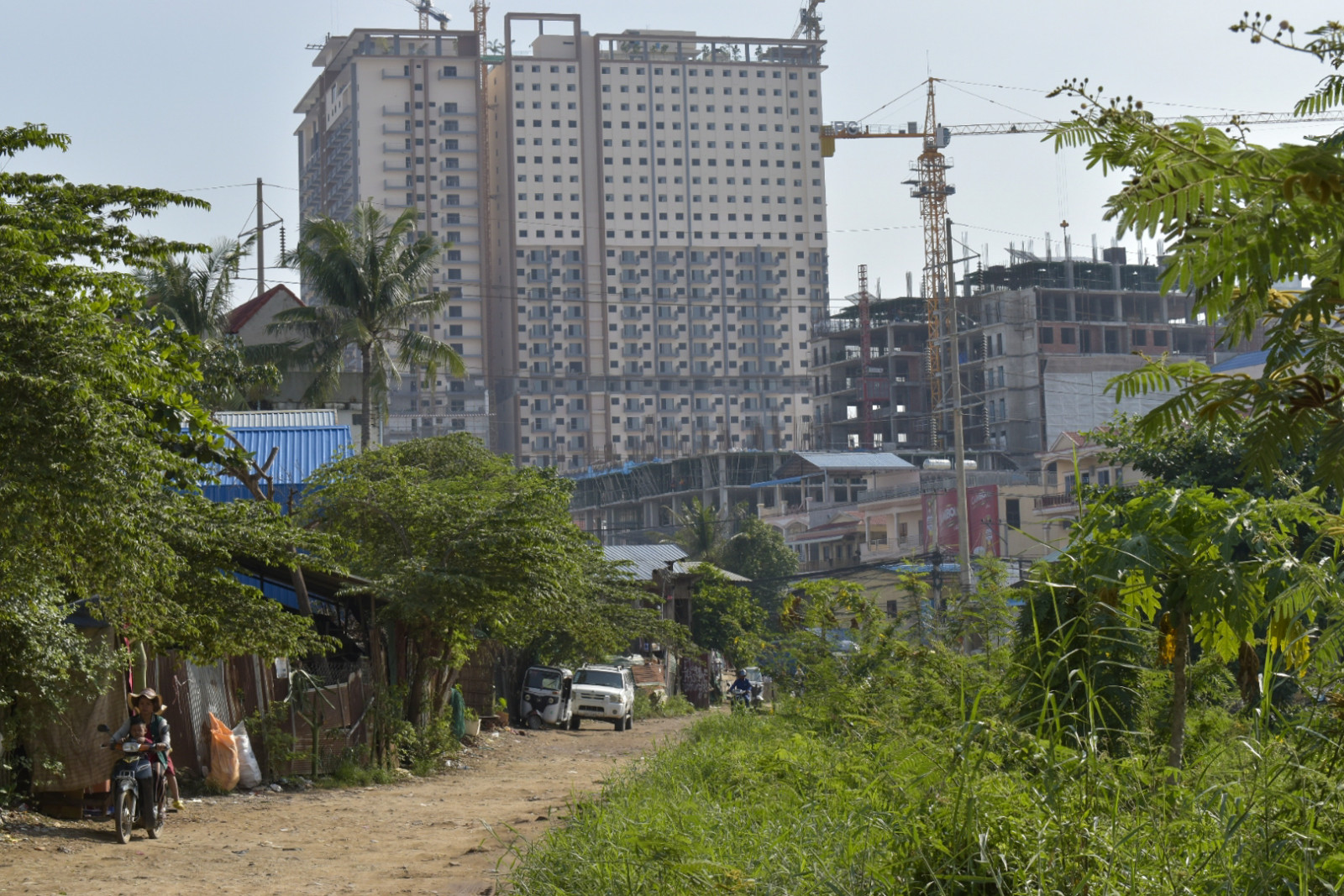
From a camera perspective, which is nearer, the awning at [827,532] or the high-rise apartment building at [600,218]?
the awning at [827,532]

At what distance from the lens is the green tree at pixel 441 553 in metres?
22.0

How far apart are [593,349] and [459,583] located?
149m

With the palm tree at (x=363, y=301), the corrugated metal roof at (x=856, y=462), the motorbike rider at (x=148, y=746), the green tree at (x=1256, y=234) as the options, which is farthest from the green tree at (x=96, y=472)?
the corrugated metal roof at (x=856, y=462)

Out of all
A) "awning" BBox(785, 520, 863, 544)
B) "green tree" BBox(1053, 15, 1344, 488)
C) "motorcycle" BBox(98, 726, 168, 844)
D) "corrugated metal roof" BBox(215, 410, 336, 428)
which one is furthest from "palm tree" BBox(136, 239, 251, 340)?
"awning" BBox(785, 520, 863, 544)

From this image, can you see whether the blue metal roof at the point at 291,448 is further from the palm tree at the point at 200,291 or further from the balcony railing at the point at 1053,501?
the balcony railing at the point at 1053,501

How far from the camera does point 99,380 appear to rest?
34.1 ft

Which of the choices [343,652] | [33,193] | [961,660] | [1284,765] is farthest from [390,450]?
[1284,765]

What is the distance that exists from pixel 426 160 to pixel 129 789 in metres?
157

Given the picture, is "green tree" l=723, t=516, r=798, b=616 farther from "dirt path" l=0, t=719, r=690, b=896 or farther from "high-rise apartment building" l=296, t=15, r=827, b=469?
"high-rise apartment building" l=296, t=15, r=827, b=469

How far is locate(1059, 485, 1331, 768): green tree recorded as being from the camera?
5.60 metres

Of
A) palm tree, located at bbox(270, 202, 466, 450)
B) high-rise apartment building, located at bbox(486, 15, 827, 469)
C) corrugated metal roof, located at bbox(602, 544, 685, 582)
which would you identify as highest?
high-rise apartment building, located at bbox(486, 15, 827, 469)

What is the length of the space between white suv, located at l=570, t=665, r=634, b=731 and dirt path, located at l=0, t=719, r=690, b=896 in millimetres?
15797

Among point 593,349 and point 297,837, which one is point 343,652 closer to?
point 297,837

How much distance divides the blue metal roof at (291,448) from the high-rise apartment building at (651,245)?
417 feet
